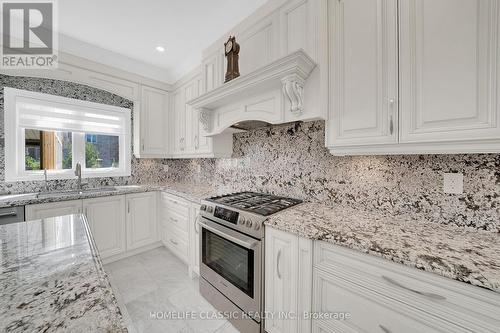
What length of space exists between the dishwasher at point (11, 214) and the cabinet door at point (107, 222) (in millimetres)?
485

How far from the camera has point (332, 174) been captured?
1656mm

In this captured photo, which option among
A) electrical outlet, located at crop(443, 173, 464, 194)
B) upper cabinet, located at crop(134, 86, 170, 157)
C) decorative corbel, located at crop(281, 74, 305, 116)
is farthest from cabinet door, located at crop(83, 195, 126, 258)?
electrical outlet, located at crop(443, 173, 464, 194)

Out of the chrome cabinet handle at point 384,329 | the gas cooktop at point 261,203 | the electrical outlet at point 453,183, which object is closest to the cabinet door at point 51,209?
the gas cooktop at point 261,203

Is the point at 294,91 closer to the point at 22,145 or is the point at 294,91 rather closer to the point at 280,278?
the point at 280,278

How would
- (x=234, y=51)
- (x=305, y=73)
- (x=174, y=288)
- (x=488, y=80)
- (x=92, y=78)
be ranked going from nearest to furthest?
(x=488, y=80) < (x=305, y=73) < (x=234, y=51) < (x=174, y=288) < (x=92, y=78)

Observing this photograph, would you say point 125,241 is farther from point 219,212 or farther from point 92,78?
point 92,78

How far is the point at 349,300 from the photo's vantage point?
40.6 inches

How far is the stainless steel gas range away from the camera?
1394mm

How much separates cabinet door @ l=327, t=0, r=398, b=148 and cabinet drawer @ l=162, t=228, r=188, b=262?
2063mm

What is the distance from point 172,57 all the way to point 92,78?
1.10 metres

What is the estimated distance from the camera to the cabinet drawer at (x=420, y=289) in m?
0.72

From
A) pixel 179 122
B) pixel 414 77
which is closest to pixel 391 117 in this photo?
pixel 414 77

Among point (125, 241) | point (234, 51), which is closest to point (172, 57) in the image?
point (234, 51)

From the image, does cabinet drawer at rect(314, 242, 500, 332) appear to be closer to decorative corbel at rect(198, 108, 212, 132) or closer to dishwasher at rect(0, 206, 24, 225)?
decorative corbel at rect(198, 108, 212, 132)
